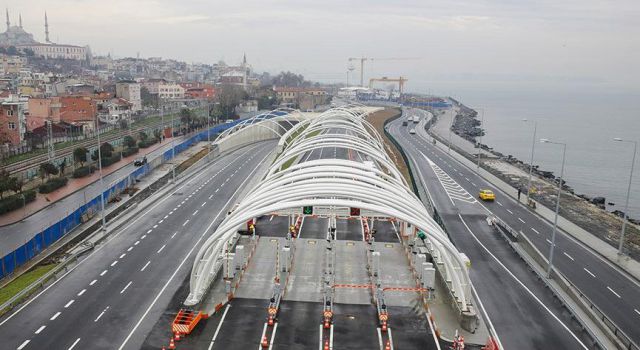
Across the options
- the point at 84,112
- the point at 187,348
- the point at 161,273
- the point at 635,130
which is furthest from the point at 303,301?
the point at 635,130

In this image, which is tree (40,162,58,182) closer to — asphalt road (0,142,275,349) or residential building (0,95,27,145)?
asphalt road (0,142,275,349)

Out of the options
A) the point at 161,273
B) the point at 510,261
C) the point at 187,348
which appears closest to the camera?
the point at 187,348

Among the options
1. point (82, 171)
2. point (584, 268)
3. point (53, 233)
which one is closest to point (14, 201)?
point (53, 233)

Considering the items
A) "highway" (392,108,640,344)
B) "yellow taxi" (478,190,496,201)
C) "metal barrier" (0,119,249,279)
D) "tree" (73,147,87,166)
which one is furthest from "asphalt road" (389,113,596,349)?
"tree" (73,147,87,166)

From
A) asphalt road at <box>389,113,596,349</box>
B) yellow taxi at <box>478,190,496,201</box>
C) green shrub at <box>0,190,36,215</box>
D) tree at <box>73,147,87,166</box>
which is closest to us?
asphalt road at <box>389,113,596,349</box>

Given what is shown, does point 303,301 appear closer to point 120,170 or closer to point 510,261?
point 510,261

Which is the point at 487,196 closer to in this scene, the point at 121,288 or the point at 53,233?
the point at 121,288
